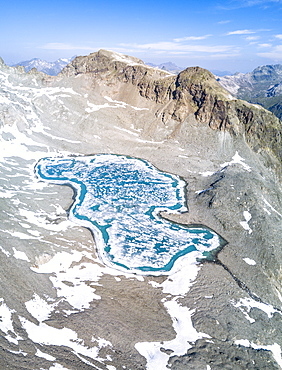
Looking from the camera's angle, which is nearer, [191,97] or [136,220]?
[136,220]

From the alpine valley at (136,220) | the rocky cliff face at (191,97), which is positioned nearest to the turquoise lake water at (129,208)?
the alpine valley at (136,220)

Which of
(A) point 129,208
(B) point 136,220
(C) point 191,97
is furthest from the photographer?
(C) point 191,97

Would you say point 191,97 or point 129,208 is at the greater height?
point 191,97

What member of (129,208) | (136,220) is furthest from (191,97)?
(136,220)

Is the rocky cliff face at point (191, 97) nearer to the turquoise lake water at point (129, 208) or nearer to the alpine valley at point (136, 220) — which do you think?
the alpine valley at point (136, 220)

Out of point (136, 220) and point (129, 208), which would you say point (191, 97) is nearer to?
point (129, 208)

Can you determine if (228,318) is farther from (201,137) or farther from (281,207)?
(201,137)

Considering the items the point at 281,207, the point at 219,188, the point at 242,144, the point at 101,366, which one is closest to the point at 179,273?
the point at 101,366
